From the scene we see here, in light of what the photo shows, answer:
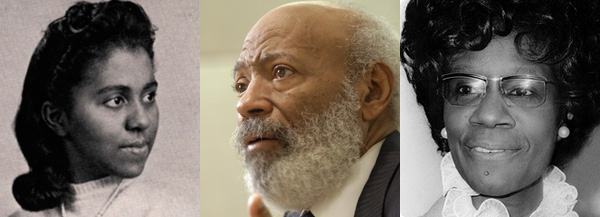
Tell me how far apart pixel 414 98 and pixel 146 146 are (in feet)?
3.41

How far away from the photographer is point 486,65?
2281 mm

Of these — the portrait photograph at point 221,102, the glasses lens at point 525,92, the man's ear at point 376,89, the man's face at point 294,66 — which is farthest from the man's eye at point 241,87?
the glasses lens at point 525,92

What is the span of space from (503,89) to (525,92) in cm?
6

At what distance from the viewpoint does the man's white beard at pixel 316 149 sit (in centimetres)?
252

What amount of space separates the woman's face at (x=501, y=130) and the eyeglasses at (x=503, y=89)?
11 millimetres

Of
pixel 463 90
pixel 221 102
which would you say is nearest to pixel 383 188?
pixel 463 90

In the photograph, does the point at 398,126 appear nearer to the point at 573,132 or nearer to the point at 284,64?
the point at 284,64

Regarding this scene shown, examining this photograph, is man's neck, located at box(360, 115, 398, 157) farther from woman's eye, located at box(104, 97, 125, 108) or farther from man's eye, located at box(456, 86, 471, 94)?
woman's eye, located at box(104, 97, 125, 108)

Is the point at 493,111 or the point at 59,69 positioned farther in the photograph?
the point at 59,69

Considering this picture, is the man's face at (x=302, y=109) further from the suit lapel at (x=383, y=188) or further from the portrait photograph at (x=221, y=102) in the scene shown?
the portrait photograph at (x=221, y=102)

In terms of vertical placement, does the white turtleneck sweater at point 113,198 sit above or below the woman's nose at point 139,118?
below

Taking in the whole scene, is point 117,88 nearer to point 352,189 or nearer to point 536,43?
point 352,189

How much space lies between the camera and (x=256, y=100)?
255 cm

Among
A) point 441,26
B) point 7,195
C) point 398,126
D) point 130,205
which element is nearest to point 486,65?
point 441,26
